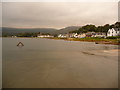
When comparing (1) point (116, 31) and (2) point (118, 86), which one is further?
(1) point (116, 31)

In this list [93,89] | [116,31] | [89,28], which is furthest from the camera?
[89,28]

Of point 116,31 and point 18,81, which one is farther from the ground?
point 116,31

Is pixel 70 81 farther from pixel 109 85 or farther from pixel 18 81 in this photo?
pixel 18 81

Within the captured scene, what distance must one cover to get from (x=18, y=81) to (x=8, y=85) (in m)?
0.47

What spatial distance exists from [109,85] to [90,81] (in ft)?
2.84

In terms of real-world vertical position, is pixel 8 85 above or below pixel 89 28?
below

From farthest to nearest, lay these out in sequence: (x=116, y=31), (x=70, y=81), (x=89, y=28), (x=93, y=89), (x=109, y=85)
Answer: (x=89, y=28) < (x=116, y=31) < (x=70, y=81) < (x=109, y=85) < (x=93, y=89)

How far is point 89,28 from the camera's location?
91688 millimetres

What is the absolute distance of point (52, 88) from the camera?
396 cm

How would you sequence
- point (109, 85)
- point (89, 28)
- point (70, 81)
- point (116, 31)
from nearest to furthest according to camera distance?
point (109, 85) → point (70, 81) → point (116, 31) → point (89, 28)

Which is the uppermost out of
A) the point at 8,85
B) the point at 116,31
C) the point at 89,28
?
the point at 89,28

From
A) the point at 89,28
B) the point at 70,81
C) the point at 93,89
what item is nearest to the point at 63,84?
the point at 70,81

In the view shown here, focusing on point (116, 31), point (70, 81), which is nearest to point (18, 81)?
point (70, 81)

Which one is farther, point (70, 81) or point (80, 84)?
point (70, 81)
